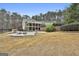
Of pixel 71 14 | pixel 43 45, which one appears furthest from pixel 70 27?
pixel 43 45

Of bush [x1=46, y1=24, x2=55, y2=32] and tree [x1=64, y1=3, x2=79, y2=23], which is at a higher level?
tree [x1=64, y1=3, x2=79, y2=23]

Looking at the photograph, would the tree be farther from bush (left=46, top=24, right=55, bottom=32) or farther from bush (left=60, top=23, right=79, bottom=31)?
bush (left=46, top=24, right=55, bottom=32)

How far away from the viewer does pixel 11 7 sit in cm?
387

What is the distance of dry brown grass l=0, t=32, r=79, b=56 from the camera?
386cm

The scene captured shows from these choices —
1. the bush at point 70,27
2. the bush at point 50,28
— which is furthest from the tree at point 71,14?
the bush at point 50,28

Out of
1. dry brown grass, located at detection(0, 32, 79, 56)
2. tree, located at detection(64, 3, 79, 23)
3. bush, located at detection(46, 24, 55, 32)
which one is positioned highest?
tree, located at detection(64, 3, 79, 23)

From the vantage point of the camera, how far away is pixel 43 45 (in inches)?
153

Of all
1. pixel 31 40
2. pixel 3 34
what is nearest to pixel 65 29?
pixel 31 40

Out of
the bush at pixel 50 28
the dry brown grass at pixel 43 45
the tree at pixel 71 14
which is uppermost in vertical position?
the tree at pixel 71 14

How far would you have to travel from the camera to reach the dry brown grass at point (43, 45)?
3.86 metres

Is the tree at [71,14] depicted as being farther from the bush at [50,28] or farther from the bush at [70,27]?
the bush at [50,28]

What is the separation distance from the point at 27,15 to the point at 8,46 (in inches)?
14.1

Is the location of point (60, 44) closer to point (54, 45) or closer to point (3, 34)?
point (54, 45)

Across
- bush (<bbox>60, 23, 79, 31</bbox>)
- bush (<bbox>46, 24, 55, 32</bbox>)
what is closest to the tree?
bush (<bbox>60, 23, 79, 31</bbox>)
